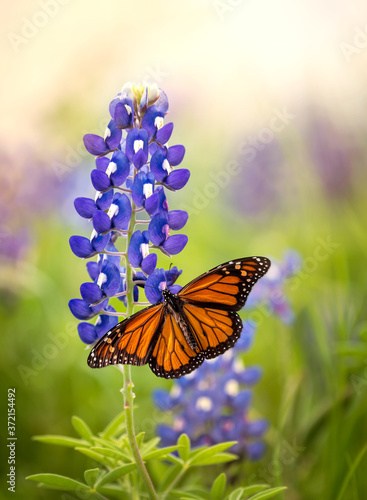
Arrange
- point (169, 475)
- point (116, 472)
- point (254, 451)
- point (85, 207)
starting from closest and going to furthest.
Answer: point (116, 472)
point (85, 207)
point (169, 475)
point (254, 451)

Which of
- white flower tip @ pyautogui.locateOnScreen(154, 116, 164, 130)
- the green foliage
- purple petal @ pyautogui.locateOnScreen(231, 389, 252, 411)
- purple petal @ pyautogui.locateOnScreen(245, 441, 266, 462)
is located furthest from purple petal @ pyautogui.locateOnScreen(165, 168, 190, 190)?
purple petal @ pyautogui.locateOnScreen(245, 441, 266, 462)

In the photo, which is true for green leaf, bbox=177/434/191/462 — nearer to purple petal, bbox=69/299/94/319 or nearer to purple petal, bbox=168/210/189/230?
purple petal, bbox=69/299/94/319

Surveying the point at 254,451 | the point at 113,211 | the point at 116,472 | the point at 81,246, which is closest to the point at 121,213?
the point at 113,211

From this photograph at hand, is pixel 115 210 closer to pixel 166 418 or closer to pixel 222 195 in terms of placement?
pixel 166 418

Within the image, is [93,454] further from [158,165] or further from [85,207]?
[158,165]

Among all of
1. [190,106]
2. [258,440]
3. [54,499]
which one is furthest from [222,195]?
[54,499]
